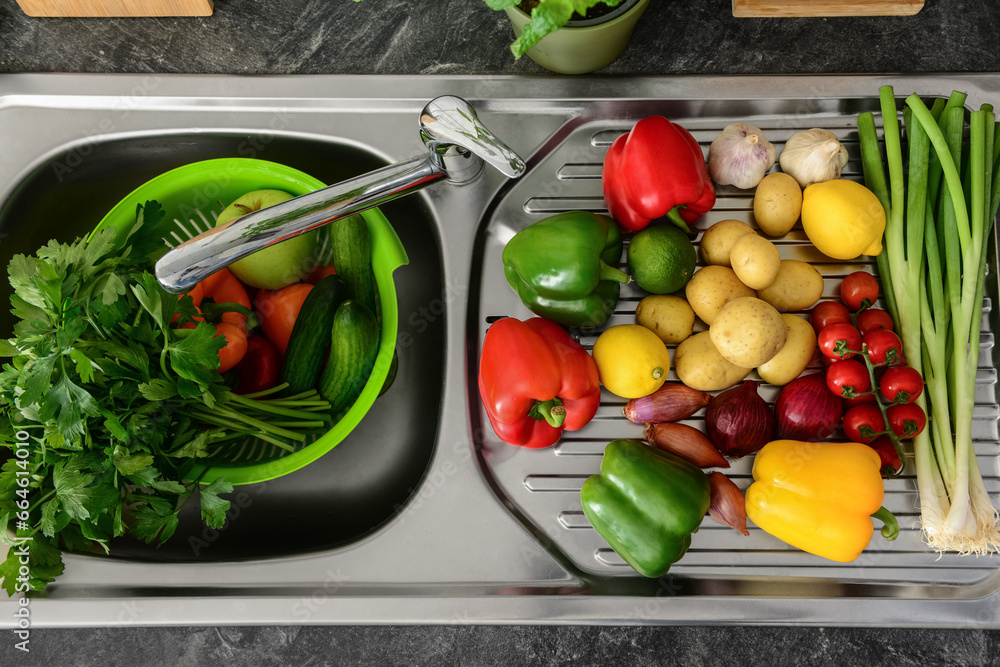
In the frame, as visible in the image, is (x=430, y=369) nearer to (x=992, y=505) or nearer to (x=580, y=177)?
(x=580, y=177)

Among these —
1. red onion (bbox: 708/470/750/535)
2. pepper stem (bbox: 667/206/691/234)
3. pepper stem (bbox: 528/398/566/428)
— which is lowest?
red onion (bbox: 708/470/750/535)

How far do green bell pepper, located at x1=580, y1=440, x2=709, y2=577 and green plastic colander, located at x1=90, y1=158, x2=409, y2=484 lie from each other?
30cm

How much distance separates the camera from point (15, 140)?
87 centimetres

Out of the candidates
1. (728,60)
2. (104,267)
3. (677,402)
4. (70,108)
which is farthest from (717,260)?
(70,108)

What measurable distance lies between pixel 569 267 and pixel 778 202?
283 mm

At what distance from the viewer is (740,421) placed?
732 mm

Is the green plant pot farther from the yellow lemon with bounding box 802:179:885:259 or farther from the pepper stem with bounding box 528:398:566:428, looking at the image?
the pepper stem with bounding box 528:398:566:428

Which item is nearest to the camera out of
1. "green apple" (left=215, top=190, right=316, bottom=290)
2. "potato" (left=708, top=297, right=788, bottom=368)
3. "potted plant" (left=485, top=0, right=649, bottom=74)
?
"potted plant" (left=485, top=0, right=649, bottom=74)

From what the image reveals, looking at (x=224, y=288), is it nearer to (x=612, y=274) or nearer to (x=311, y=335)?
(x=311, y=335)

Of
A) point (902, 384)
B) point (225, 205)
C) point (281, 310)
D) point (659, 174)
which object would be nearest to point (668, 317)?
point (659, 174)

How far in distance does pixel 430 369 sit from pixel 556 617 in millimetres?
355

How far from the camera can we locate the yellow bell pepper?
0.69m

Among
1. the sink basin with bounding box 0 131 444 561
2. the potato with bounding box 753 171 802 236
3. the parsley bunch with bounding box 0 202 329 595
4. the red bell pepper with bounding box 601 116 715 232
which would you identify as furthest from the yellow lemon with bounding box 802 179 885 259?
the parsley bunch with bounding box 0 202 329 595

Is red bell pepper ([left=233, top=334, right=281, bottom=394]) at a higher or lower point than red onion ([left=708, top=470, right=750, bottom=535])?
higher
